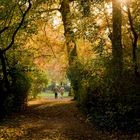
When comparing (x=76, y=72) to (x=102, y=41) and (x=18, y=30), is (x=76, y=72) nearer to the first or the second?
(x=18, y=30)

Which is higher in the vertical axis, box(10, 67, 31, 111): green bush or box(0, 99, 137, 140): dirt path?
box(10, 67, 31, 111): green bush

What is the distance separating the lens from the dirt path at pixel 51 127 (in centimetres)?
1752

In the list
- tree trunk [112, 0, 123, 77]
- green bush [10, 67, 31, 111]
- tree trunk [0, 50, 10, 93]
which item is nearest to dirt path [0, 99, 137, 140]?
green bush [10, 67, 31, 111]

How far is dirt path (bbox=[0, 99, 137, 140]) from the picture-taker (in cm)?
1752

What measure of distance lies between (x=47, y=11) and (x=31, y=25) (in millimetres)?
6478

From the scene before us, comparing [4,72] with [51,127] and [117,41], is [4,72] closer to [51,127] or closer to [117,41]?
[51,127]

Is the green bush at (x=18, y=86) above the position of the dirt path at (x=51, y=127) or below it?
above

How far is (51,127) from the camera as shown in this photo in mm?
20281

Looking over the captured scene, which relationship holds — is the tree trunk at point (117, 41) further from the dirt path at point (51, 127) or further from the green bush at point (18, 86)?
the green bush at point (18, 86)

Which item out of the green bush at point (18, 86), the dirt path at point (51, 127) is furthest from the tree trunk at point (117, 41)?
the green bush at point (18, 86)

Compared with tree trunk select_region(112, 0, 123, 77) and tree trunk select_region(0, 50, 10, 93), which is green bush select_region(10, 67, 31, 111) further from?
tree trunk select_region(112, 0, 123, 77)

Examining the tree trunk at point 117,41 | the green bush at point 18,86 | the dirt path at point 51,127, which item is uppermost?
the tree trunk at point 117,41

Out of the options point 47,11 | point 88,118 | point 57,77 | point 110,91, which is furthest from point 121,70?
point 57,77

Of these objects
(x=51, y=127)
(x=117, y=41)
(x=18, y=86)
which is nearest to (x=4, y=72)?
(x=18, y=86)
